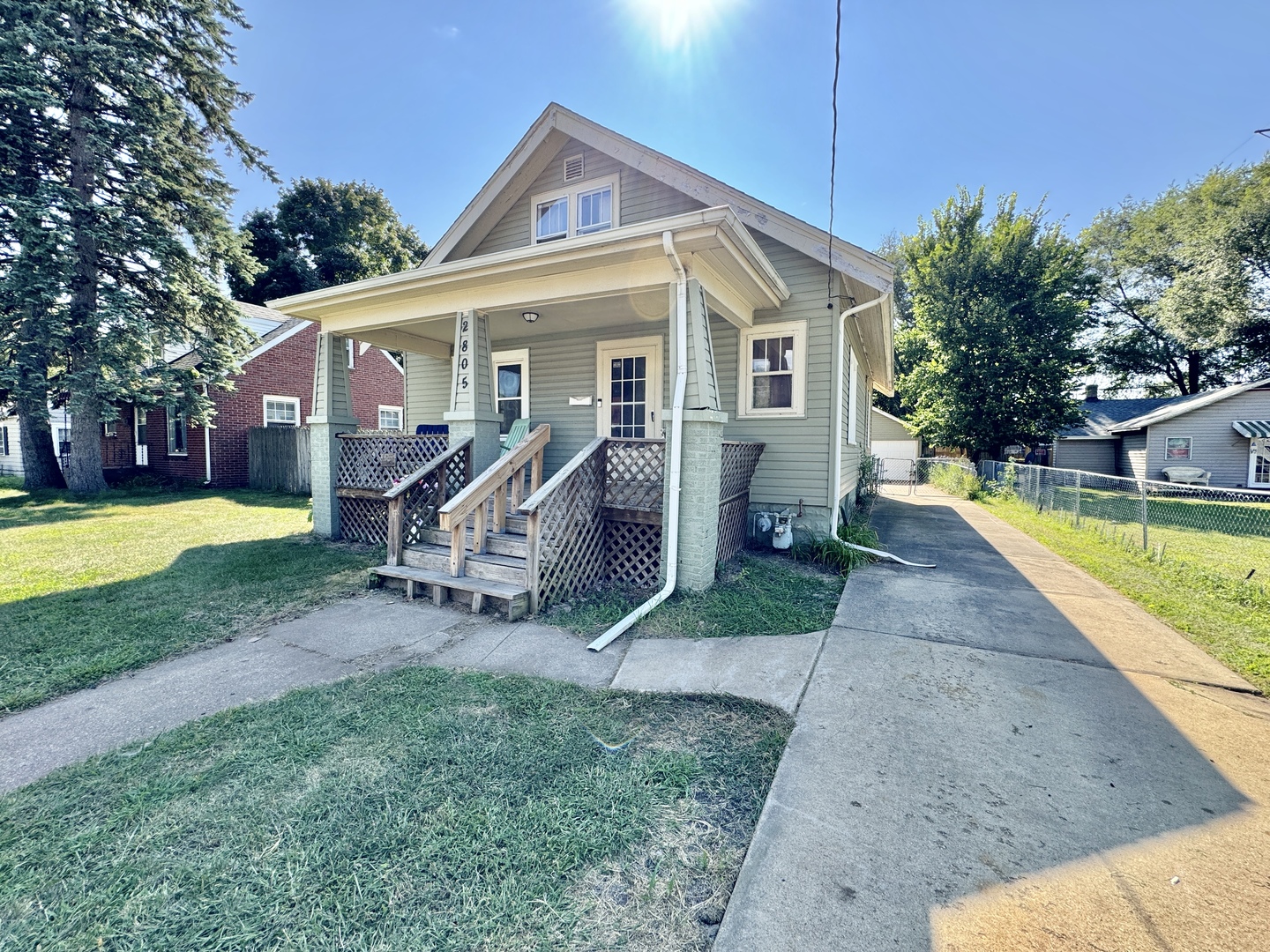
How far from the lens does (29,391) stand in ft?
37.7

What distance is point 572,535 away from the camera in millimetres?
5070

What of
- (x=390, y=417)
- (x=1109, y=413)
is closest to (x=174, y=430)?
(x=390, y=417)

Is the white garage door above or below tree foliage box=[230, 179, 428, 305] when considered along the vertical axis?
below

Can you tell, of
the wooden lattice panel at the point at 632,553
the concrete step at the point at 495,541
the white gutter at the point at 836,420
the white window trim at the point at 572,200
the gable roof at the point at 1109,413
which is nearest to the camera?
the concrete step at the point at 495,541

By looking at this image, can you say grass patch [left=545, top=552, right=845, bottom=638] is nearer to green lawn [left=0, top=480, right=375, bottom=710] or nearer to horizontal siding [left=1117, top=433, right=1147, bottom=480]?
green lawn [left=0, top=480, right=375, bottom=710]

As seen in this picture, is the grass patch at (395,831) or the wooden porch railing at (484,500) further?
the wooden porch railing at (484,500)

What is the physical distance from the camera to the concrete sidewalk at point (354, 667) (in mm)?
2838

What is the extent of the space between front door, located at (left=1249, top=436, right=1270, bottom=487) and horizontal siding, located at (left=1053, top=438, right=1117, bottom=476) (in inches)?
175

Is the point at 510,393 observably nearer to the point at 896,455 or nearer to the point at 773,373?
the point at 773,373

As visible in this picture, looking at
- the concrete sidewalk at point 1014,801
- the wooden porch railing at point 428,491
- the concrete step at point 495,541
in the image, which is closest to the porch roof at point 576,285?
the wooden porch railing at point 428,491

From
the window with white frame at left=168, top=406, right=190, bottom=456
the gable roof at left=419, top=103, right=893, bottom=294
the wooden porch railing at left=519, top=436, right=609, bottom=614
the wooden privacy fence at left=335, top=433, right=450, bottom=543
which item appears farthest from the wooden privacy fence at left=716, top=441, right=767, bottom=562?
the window with white frame at left=168, top=406, right=190, bottom=456

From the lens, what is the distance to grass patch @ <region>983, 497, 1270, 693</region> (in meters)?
4.07

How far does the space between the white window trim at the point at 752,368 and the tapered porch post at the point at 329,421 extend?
18.5 ft

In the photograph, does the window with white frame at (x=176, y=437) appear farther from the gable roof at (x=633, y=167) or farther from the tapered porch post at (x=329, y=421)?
the gable roof at (x=633, y=167)
